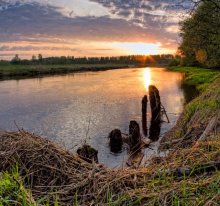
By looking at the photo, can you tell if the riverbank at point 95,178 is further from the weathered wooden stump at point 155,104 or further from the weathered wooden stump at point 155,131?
the weathered wooden stump at point 155,104

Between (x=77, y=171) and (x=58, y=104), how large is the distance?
36.8 m

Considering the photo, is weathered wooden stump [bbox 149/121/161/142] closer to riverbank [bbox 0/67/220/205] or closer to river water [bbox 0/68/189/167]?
river water [bbox 0/68/189/167]

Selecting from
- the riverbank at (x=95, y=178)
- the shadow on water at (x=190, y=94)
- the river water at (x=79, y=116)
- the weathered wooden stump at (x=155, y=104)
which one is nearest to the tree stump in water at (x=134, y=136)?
the river water at (x=79, y=116)

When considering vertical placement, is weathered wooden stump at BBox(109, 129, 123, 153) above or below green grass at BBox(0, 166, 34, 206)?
below

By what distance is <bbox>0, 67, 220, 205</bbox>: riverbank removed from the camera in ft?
15.3

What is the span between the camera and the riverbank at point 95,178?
4.66 meters

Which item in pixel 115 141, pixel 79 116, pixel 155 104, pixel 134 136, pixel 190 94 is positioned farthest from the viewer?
pixel 190 94

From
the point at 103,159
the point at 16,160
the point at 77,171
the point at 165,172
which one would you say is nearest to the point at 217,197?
the point at 165,172

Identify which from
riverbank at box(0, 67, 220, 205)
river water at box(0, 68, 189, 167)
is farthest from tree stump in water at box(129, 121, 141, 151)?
riverbank at box(0, 67, 220, 205)

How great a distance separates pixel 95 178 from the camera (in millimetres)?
5270

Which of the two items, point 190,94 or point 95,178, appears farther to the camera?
point 190,94

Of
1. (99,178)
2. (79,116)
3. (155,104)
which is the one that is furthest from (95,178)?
(79,116)

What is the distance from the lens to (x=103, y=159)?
1969 centimetres

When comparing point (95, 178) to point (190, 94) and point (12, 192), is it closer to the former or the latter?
point (12, 192)
